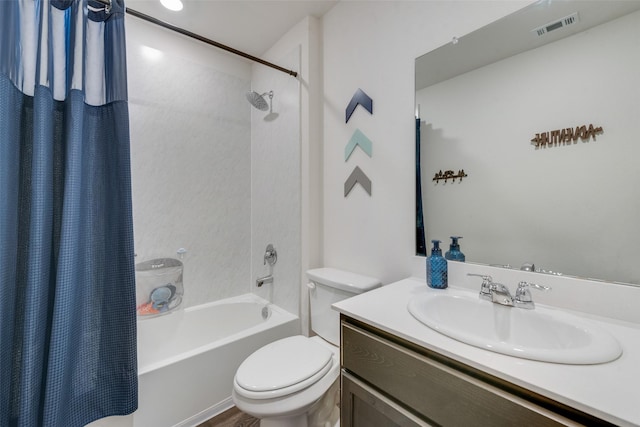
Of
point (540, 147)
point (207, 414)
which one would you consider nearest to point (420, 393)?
point (540, 147)

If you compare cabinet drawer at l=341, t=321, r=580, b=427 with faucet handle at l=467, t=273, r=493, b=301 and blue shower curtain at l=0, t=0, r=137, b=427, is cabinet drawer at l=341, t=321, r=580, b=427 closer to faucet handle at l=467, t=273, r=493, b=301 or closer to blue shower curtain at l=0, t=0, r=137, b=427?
faucet handle at l=467, t=273, r=493, b=301

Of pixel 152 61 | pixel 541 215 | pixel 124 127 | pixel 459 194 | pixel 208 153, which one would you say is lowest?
pixel 541 215

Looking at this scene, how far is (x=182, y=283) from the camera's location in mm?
2080

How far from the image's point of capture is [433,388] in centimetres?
72

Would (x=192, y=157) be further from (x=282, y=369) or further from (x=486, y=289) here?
(x=486, y=289)

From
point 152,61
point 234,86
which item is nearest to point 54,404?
point 152,61

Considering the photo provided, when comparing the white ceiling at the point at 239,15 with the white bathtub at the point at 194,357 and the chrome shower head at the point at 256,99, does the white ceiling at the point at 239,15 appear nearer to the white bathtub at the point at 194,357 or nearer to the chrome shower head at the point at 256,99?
the chrome shower head at the point at 256,99

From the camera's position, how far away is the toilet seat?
1087 millimetres

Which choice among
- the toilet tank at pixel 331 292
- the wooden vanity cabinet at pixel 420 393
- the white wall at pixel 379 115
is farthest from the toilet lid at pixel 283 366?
the white wall at pixel 379 115

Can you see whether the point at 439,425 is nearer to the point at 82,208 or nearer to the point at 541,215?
the point at 541,215

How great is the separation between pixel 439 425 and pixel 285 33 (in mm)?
2453

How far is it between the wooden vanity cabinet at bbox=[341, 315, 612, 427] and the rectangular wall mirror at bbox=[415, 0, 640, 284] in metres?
0.58

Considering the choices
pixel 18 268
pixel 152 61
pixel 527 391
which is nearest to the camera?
pixel 527 391

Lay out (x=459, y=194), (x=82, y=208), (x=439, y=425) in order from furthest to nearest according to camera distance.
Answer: (x=459, y=194)
(x=82, y=208)
(x=439, y=425)
